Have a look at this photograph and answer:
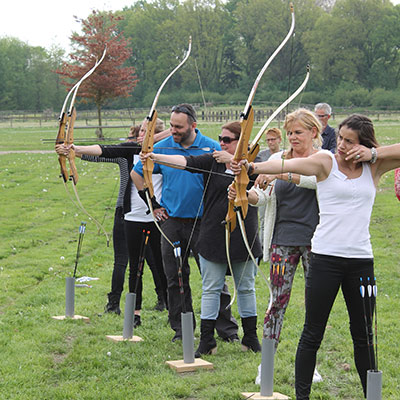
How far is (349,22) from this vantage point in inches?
774

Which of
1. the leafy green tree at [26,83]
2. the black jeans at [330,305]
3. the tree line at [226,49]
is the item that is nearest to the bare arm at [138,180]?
the tree line at [226,49]

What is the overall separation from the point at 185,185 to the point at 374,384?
220 cm

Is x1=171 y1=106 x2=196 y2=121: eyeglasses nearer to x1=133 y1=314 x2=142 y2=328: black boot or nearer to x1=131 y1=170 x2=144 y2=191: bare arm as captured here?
x1=131 y1=170 x2=144 y2=191: bare arm

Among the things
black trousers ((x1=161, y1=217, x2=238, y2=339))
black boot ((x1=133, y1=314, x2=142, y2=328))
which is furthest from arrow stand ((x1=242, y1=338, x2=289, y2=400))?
black boot ((x1=133, y1=314, x2=142, y2=328))

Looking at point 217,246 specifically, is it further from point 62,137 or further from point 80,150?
point 62,137

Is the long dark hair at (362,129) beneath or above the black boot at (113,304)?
above

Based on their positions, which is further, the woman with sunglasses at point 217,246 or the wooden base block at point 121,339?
the wooden base block at point 121,339

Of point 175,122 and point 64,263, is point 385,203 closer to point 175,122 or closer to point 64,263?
point 64,263

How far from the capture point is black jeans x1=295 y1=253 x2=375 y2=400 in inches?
131

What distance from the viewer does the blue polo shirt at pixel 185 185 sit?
4910mm

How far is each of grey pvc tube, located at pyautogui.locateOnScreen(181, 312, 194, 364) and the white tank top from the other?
4.77ft

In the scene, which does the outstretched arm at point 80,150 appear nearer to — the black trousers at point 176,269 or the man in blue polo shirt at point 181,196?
the man in blue polo shirt at point 181,196

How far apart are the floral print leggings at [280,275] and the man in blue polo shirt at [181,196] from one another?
0.96 meters

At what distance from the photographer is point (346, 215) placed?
3.32 m
